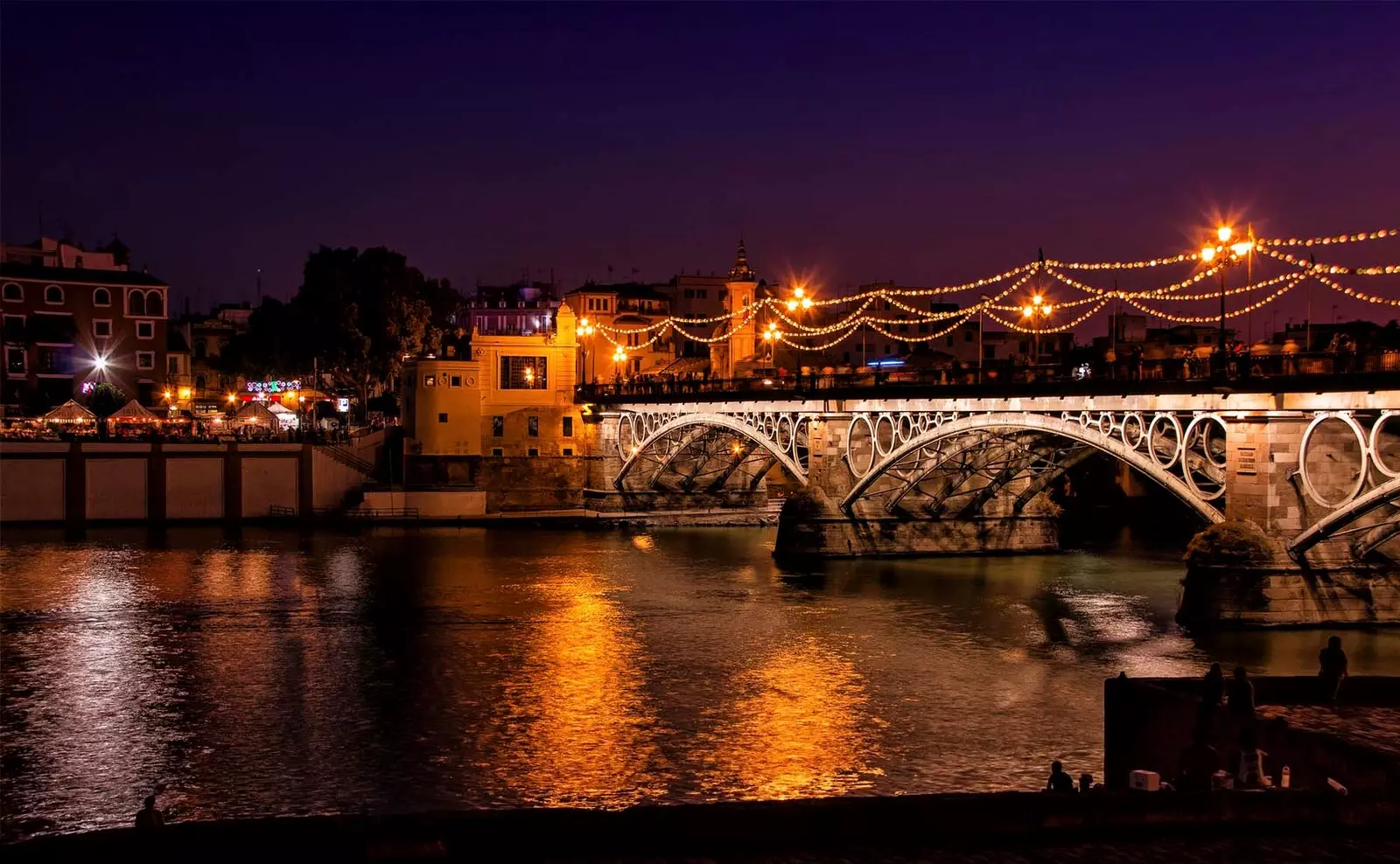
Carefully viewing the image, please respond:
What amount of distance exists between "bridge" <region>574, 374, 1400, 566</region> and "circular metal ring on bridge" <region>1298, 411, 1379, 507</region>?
0.06 metres

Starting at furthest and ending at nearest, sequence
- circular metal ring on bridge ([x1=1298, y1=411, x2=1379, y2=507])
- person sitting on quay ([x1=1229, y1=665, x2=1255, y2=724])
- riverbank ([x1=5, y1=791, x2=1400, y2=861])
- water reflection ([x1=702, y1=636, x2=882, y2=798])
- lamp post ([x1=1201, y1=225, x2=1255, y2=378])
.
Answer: lamp post ([x1=1201, y1=225, x2=1255, y2=378])
circular metal ring on bridge ([x1=1298, y1=411, x2=1379, y2=507])
water reflection ([x1=702, y1=636, x2=882, y2=798])
person sitting on quay ([x1=1229, y1=665, x2=1255, y2=724])
riverbank ([x1=5, y1=791, x2=1400, y2=861])

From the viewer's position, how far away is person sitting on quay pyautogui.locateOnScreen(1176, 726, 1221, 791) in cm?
1250

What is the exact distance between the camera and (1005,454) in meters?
41.7

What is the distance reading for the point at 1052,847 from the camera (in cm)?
1016

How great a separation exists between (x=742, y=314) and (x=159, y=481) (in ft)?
121

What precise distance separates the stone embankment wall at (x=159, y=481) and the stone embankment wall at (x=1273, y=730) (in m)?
51.7

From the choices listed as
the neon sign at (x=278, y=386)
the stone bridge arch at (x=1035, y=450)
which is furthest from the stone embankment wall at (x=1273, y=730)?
the neon sign at (x=278, y=386)

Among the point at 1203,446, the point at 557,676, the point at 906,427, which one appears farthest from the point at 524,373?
the point at 1203,446

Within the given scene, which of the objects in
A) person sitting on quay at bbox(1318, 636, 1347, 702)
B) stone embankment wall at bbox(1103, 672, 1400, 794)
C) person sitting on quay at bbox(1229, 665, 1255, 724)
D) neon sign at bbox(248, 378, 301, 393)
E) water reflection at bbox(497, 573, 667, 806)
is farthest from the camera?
neon sign at bbox(248, 378, 301, 393)

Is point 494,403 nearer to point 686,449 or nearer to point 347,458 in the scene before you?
point 347,458

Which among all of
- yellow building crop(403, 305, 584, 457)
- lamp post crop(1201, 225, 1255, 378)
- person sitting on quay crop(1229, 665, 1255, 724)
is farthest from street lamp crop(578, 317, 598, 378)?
person sitting on quay crop(1229, 665, 1255, 724)

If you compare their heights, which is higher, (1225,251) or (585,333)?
(585,333)

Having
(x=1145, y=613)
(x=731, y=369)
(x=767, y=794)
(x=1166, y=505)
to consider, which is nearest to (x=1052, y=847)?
(x=767, y=794)

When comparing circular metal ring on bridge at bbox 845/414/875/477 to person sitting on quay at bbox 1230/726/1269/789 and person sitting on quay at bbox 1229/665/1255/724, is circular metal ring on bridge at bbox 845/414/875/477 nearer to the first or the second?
person sitting on quay at bbox 1229/665/1255/724
